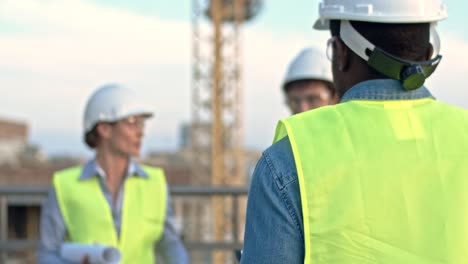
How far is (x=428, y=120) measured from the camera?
1678mm

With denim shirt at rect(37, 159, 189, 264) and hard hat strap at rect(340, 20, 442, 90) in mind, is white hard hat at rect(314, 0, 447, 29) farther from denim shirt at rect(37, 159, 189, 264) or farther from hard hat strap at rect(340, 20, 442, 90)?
denim shirt at rect(37, 159, 189, 264)

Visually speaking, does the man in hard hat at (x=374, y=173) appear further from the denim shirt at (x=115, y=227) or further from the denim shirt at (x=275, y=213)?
the denim shirt at (x=115, y=227)

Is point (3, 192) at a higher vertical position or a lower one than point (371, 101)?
lower

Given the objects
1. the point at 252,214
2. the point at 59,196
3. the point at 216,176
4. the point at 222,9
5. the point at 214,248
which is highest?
the point at 222,9

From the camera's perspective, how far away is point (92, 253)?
346cm

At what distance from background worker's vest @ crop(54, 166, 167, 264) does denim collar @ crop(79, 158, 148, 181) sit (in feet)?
0.08

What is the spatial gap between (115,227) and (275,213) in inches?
94.0

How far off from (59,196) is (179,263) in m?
0.71

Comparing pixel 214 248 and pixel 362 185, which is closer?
pixel 362 185

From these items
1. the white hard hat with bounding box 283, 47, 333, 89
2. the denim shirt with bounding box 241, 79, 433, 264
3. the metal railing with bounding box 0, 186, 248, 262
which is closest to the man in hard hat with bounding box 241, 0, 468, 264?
the denim shirt with bounding box 241, 79, 433, 264

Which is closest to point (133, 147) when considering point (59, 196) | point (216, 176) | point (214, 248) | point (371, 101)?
point (59, 196)

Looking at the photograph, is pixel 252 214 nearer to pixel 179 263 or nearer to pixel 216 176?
pixel 179 263

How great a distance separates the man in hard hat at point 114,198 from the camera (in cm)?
376

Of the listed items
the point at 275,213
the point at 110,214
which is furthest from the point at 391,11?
the point at 110,214
